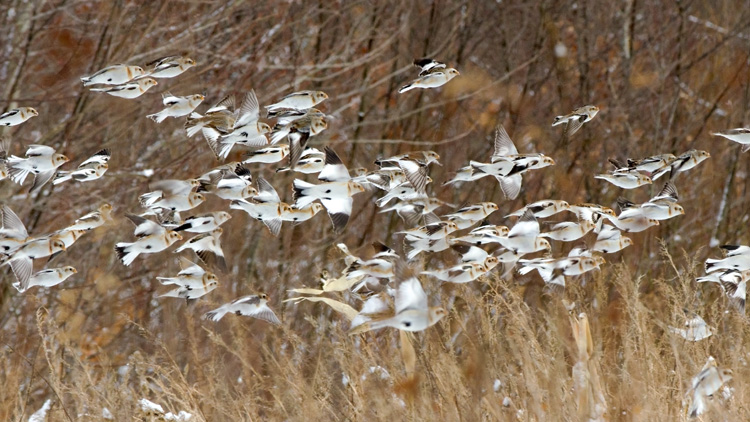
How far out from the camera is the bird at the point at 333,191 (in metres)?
3.87

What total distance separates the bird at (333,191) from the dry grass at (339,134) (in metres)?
0.96

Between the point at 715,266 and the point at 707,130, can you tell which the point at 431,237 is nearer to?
the point at 715,266

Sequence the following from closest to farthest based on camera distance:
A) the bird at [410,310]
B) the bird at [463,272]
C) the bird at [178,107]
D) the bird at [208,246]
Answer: the bird at [410,310] → the bird at [463,272] → the bird at [208,246] → the bird at [178,107]

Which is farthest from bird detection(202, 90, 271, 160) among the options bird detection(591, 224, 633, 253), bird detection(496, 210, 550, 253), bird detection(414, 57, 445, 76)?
bird detection(591, 224, 633, 253)

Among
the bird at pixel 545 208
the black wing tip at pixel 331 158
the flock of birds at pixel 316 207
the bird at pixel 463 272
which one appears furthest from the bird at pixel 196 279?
the bird at pixel 545 208

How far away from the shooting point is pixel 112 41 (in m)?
6.73

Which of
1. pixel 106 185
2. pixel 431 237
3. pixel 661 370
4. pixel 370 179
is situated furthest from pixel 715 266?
pixel 106 185

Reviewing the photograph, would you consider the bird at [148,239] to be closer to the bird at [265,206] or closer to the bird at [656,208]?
the bird at [265,206]

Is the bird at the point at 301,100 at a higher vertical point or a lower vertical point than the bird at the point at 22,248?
higher

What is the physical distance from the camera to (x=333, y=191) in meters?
3.91

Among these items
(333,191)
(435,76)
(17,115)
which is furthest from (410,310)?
(17,115)

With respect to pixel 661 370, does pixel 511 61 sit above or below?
below

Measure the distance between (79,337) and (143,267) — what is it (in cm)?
115

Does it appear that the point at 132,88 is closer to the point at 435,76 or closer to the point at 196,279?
the point at 196,279
